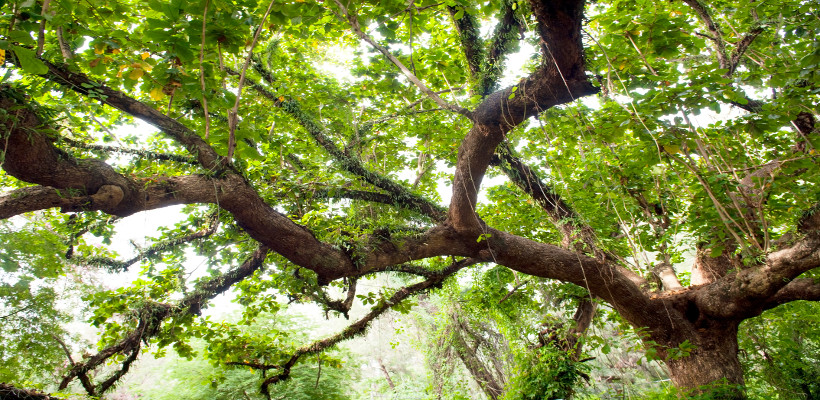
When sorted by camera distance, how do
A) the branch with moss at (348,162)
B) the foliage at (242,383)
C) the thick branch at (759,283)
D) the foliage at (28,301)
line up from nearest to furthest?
the thick branch at (759,283) < the branch with moss at (348,162) < the foliage at (28,301) < the foliage at (242,383)

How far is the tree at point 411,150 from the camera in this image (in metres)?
2.03

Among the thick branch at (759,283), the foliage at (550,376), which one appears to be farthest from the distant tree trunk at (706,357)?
the foliage at (550,376)

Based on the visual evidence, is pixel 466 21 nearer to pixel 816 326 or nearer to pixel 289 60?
pixel 289 60

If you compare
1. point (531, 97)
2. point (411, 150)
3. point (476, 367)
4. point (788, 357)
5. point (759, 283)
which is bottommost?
point (788, 357)

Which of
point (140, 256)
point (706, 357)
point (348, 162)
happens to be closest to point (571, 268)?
point (706, 357)

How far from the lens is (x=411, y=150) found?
5348mm

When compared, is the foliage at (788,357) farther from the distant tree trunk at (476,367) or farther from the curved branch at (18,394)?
the curved branch at (18,394)

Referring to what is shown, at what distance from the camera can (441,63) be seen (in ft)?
10.4

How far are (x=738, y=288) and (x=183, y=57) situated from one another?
467cm

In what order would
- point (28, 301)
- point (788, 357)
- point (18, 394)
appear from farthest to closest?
1. point (28, 301)
2. point (788, 357)
3. point (18, 394)

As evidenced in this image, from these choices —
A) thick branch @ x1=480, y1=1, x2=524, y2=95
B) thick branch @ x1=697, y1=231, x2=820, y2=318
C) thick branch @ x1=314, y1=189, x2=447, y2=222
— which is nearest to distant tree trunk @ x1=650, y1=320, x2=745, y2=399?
thick branch @ x1=697, y1=231, x2=820, y2=318

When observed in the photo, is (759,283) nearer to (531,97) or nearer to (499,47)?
(531,97)

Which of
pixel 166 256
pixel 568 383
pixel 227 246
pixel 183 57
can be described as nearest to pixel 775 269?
pixel 568 383

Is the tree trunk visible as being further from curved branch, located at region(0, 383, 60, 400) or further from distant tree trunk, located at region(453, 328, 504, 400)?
curved branch, located at region(0, 383, 60, 400)
